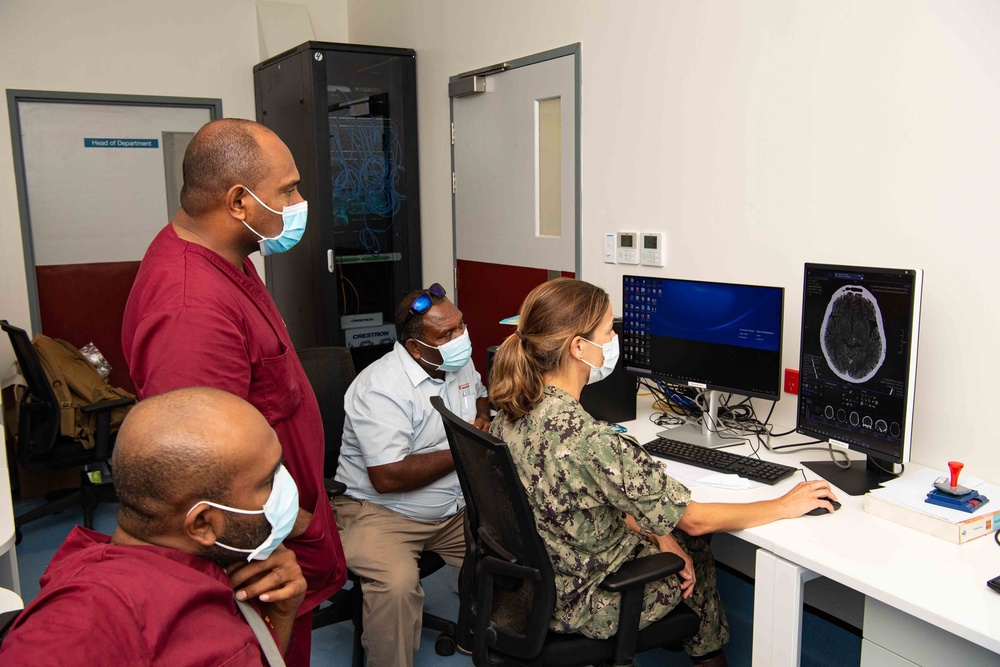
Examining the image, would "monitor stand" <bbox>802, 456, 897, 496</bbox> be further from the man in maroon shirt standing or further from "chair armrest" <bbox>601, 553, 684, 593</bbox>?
the man in maroon shirt standing

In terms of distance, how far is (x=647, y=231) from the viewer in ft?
9.53

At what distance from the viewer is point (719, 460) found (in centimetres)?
219

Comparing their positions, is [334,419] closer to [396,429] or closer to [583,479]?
[396,429]

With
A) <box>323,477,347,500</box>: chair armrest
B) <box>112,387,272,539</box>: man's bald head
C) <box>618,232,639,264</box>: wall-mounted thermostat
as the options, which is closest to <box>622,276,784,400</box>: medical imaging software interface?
<box>618,232,639,264</box>: wall-mounted thermostat

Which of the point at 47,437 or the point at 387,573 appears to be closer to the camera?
the point at 387,573

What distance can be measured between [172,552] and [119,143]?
3.96 m

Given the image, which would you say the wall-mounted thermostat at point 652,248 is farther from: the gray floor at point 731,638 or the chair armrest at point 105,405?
the chair armrest at point 105,405

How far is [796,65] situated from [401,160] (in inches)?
90.2

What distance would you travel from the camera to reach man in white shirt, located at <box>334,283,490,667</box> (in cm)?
227

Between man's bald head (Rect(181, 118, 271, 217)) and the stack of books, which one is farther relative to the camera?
the stack of books

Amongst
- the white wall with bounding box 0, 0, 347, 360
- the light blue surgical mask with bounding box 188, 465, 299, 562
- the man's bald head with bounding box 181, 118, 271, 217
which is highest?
the white wall with bounding box 0, 0, 347, 360

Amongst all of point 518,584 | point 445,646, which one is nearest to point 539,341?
point 518,584

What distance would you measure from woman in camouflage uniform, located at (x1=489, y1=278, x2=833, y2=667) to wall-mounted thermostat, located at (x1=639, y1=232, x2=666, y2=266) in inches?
37.4

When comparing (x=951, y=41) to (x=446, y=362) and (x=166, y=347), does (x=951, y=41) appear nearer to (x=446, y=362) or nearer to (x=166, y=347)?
(x=446, y=362)
